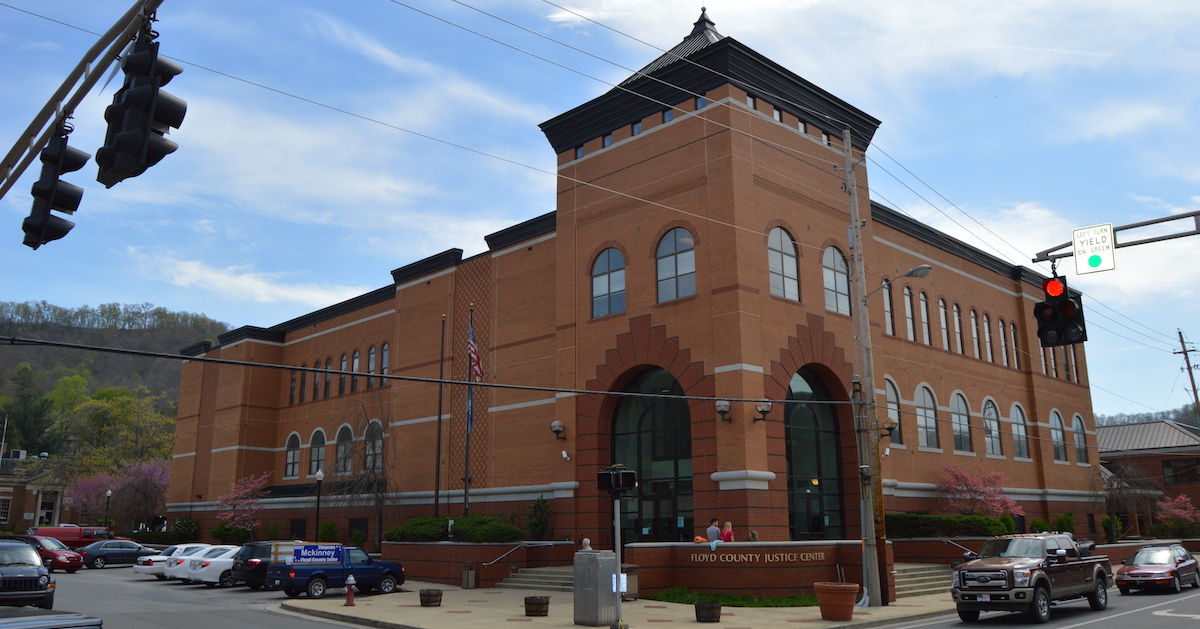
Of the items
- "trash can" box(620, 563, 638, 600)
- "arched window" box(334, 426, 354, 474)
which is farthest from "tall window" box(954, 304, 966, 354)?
"arched window" box(334, 426, 354, 474)

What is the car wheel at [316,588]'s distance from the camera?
2605 centimetres

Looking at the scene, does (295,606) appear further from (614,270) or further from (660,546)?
(614,270)

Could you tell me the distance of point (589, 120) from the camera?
3341 centimetres

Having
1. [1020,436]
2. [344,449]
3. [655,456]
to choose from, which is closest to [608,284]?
[655,456]

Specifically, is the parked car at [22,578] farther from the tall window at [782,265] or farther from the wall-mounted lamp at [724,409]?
the tall window at [782,265]

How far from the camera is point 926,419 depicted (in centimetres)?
3731

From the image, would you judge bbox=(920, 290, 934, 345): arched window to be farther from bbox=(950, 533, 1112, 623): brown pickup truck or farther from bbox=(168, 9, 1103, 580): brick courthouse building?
bbox=(950, 533, 1112, 623): brown pickup truck

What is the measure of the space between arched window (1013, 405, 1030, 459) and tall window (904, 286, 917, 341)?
9.97 m

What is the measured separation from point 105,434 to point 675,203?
3310 inches

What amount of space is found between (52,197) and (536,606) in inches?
587

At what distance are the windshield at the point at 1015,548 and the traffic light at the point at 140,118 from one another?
1952 cm

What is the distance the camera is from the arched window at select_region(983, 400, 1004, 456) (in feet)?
134

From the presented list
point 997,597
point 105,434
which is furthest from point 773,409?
point 105,434

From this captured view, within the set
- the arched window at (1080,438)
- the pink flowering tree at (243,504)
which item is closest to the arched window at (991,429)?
the arched window at (1080,438)
